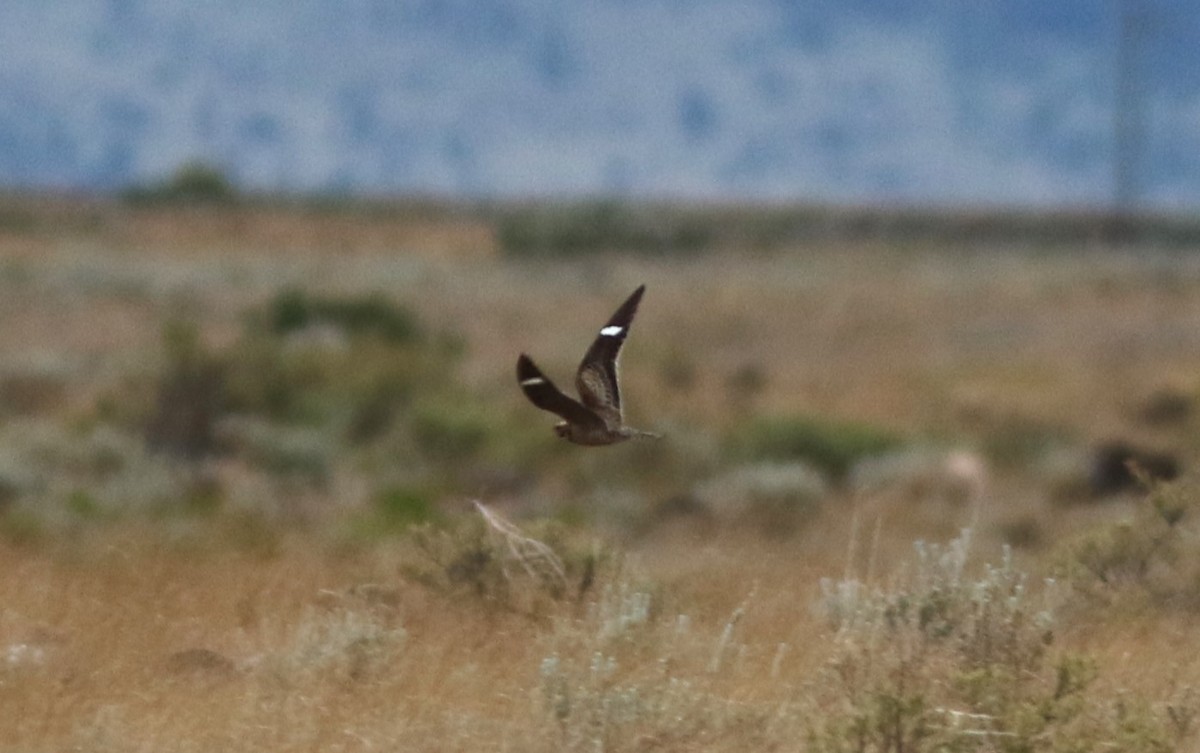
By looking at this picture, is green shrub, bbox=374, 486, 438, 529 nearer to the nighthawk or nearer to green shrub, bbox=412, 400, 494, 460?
green shrub, bbox=412, 400, 494, 460

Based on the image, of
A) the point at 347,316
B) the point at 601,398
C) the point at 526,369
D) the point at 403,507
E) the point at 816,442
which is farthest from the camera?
the point at 347,316

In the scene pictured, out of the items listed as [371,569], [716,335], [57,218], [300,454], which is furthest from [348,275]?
[371,569]

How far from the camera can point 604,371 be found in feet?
26.4

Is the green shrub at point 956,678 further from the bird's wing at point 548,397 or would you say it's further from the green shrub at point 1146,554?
the bird's wing at point 548,397

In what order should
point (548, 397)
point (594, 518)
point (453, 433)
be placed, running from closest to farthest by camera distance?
point (548, 397), point (594, 518), point (453, 433)

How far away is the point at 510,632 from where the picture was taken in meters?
8.71

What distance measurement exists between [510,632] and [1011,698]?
2231mm

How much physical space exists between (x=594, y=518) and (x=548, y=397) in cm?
1531

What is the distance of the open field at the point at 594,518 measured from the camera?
24.5 feet

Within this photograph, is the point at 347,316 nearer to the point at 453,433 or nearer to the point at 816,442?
the point at 453,433

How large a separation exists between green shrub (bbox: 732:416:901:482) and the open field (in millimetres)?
76

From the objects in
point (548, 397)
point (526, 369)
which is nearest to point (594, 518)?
point (548, 397)

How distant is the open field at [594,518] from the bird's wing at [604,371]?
0.77 meters

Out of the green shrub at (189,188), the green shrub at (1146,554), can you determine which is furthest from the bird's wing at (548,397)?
the green shrub at (189,188)
